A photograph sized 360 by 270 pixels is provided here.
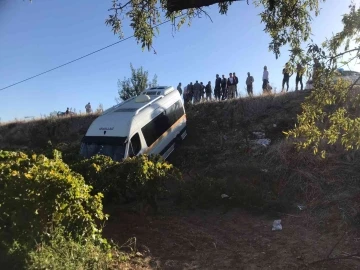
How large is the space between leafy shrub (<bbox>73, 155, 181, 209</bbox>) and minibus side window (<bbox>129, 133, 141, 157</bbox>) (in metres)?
4.55

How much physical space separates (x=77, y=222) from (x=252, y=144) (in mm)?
11359

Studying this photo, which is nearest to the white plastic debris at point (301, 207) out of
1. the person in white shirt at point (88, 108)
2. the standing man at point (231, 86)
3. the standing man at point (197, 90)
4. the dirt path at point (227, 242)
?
the dirt path at point (227, 242)

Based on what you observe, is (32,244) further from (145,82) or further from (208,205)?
(145,82)

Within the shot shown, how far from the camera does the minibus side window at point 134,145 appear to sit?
12.2 m

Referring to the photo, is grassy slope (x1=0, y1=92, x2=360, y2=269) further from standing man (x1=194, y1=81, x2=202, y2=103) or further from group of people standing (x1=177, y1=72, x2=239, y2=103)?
standing man (x1=194, y1=81, x2=202, y2=103)

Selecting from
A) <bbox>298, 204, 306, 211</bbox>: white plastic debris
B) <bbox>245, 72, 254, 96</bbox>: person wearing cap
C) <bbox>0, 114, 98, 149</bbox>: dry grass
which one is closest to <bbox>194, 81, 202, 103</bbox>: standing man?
<bbox>245, 72, 254, 96</bbox>: person wearing cap

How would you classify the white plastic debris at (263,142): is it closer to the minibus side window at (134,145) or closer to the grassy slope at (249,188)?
the grassy slope at (249,188)

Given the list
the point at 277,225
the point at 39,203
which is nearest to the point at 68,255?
the point at 39,203

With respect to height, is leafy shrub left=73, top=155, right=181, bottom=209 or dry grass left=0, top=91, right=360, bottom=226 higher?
leafy shrub left=73, top=155, right=181, bottom=209

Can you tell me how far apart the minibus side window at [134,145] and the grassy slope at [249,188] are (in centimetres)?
196

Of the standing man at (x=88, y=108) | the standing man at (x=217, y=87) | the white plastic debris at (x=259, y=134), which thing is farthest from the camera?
the standing man at (x=88, y=108)

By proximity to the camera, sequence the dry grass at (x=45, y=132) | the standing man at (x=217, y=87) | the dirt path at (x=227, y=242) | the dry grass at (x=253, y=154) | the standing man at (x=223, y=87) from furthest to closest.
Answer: the dry grass at (x=45, y=132), the standing man at (x=217, y=87), the standing man at (x=223, y=87), the dry grass at (x=253, y=154), the dirt path at (x=227, y=242)

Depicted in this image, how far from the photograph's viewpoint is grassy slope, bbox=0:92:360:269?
6.77 m

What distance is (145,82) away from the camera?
31.7 metres
